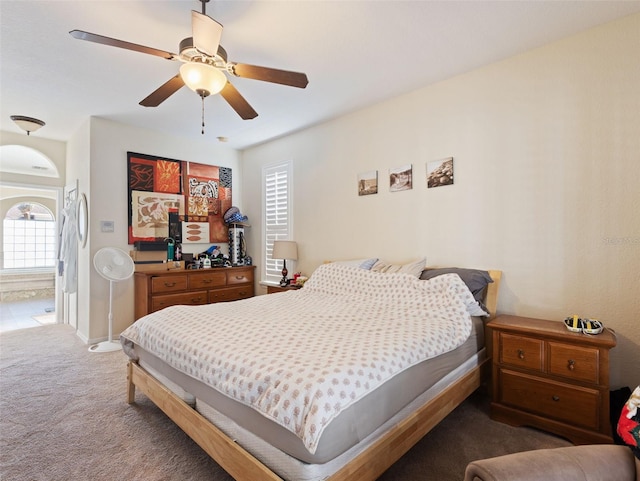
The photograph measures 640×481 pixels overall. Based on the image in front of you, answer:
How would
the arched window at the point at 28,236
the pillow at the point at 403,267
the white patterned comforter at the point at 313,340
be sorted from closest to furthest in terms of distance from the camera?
the white patterned comforter at the point at 313,340, the pillow at the point at 403,267, the arched window at the point at 28,236

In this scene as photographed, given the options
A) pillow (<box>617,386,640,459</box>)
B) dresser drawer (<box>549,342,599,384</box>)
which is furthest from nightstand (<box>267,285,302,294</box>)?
pillow (<box>617,386,640,459</box>)

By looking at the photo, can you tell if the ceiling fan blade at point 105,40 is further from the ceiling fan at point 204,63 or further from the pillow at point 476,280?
the pillow at point 476,280

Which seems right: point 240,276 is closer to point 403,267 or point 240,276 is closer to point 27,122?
point 403,267

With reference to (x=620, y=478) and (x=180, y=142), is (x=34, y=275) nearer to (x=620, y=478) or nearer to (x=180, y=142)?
(x=180, y=142)

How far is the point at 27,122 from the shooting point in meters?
3.80

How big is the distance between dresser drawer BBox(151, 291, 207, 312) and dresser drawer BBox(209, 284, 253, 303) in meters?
0.14

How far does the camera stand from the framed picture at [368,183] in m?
3.57

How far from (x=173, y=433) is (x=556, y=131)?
3.50 meters

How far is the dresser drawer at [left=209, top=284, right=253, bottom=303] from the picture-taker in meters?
4.52

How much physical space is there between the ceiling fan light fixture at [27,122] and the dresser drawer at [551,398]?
5538 millimetres

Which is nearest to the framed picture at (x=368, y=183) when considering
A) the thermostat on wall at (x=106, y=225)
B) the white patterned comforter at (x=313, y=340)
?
the white patterned comforter at (x=313, y=340)

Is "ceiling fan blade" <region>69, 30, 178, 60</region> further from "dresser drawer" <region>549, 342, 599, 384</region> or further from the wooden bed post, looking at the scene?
"dresser drawer" <region>549, 342, 599, 384</region>

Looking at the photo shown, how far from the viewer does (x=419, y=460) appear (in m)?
1.79

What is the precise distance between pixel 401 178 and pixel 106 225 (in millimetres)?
3671
